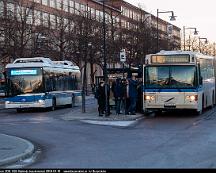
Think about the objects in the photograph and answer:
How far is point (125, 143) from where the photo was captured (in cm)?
1609

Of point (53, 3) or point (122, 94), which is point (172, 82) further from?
point (53, 3)

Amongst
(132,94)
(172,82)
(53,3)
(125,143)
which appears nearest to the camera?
(125,143)

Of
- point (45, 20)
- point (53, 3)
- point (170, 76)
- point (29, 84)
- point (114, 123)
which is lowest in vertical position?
point (114, 123)

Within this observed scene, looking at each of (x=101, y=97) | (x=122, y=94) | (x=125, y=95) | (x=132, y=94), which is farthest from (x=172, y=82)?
(x=101, y=97)

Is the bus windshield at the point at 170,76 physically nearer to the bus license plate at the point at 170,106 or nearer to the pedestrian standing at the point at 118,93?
the bus license plate at the point at 170,106

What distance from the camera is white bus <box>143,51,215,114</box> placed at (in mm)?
26031

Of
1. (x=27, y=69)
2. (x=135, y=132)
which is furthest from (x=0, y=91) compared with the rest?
(x=135, y=132)

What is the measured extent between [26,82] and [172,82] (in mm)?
10102

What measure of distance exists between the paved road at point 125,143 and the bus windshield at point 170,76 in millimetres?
1979

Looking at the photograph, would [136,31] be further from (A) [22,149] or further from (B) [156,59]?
(A) [22,149]

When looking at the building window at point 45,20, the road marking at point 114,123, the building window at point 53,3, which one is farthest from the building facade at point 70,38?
the road marking at point 114,123

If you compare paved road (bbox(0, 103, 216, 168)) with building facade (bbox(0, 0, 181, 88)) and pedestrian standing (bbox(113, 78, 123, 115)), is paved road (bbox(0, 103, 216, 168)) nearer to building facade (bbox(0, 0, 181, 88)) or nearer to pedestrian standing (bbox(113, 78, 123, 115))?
pedestrian standing (bbox(113, 78, 123, 115))

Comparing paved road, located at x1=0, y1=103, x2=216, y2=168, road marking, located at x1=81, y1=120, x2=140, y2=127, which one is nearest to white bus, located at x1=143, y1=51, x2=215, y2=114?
paved road, located at x1=0, y1=103, x2=216, y2=168

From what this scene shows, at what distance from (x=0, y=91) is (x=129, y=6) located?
2859 inches
